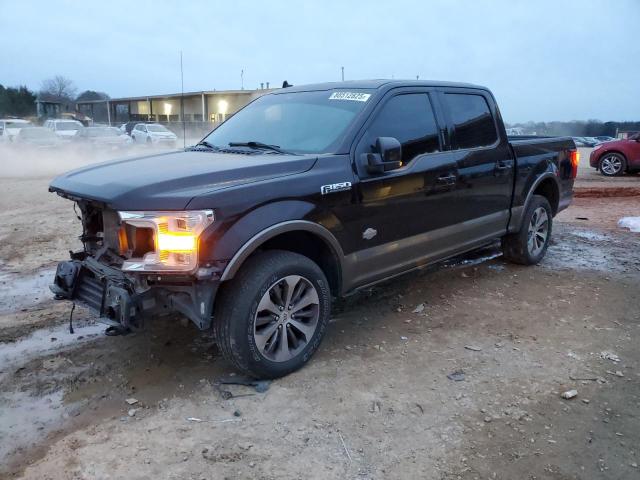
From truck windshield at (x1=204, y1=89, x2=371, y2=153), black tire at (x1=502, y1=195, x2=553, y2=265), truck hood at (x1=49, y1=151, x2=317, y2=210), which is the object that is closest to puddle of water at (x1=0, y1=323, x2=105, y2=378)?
truck hood at (x1=49, y1=151, x2=317, y2=210)

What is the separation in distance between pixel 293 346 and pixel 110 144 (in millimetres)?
22285

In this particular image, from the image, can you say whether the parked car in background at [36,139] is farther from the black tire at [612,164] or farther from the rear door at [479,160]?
the rear door at [479,160]

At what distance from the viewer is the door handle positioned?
4.49m

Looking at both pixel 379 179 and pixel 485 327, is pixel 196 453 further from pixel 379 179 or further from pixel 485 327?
pixel 485 327

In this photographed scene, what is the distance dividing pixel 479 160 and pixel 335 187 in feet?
6.46

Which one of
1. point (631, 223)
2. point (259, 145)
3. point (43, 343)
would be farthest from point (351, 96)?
point (631, 223)

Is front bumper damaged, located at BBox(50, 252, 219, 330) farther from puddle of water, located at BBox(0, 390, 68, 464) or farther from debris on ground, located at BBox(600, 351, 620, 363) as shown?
debris on ground, located at BBox(600, 351, 620, 363)

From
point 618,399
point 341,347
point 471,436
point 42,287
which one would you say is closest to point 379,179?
point 341,347

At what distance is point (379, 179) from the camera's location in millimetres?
3943

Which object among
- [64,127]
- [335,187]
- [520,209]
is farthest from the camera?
[64,127]

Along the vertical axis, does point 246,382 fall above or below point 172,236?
below

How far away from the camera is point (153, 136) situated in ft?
86.5

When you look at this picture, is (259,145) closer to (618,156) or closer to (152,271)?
(152,271)

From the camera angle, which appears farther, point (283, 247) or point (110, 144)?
point (110, 144)
